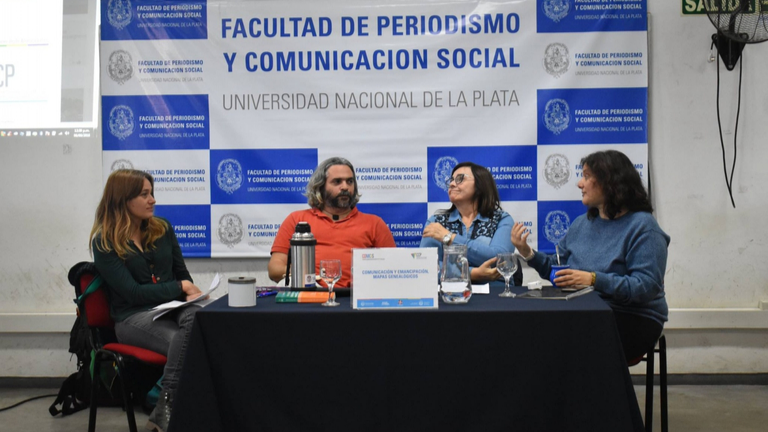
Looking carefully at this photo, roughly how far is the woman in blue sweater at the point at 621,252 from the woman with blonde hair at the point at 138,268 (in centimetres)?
143

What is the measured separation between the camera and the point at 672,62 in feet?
11.6

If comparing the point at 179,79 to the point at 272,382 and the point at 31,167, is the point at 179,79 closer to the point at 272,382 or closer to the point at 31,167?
the point at 31,167

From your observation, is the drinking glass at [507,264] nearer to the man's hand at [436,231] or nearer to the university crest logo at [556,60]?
the man's hand at [436,231]

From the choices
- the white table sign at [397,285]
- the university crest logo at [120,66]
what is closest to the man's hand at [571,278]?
the white table sign at [397,285]

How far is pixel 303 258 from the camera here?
2.34m

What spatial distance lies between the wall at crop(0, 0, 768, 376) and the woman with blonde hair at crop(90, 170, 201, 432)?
30.3 inches

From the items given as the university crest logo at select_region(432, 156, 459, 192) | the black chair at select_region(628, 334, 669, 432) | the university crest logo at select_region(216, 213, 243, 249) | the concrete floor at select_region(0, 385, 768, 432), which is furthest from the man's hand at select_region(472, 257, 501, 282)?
the university crest logo at select_region(216, 213, 243, 249)

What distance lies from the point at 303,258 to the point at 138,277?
0.89m

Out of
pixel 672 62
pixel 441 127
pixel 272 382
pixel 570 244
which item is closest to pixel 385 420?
pixel 272 382

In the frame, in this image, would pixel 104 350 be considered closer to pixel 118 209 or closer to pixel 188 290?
pixel 188 290

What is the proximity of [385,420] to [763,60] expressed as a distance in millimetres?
2933

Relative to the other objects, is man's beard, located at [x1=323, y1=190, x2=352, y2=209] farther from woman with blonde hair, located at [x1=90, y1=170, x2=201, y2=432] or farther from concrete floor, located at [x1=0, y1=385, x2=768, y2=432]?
concrete floor, located at [x1=0, y1=385, x2=768, y2=432]

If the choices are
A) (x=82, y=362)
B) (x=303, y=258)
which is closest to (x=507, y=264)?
(x=303, y=258)

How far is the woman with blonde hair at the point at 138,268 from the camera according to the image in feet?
8.66
